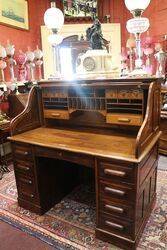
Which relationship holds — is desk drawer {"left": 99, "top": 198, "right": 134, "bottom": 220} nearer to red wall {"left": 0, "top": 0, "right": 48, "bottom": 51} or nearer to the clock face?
the clock face

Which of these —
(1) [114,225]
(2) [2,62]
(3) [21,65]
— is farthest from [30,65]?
(1) [114,225]

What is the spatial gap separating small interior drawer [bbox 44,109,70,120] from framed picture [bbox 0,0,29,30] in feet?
6.82

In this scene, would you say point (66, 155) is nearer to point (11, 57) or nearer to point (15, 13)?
point (11, 57)

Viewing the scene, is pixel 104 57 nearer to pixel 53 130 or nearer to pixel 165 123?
pixel 53 130

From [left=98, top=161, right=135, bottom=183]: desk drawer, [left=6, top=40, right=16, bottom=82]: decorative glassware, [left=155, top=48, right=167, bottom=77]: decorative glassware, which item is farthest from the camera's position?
[left=155, top=48, right=167, bottom=77]: decorative glassware

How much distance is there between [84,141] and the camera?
1.83 metres

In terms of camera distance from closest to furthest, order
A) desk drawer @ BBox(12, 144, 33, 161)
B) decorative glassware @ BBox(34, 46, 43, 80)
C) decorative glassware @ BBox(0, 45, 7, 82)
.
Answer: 1. desk drawer @ BBox(12, 144, 33, 161)
2. decorative glassware @ BBox(0, 45, 7, 82)
3. decorative glassware @ BBox(34, 46, 43, 80)

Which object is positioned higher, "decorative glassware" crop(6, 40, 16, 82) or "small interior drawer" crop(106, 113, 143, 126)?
"decorative glassware" crop(6, 40, 16, 82)

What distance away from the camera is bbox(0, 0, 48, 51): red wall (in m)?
3.54

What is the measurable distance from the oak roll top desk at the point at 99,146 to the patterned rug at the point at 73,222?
79 millimetres

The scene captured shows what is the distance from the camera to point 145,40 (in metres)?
4.49

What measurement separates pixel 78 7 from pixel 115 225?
4.34 m

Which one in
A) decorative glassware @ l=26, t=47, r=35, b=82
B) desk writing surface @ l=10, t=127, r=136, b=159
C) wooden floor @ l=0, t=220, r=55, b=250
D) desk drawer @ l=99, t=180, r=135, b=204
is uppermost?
decorative glassware @ l=26, t=47, r=35, b=82

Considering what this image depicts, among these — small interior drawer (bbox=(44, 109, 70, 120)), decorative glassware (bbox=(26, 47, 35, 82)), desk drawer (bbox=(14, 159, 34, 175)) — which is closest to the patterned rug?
desk drawer (bbox=(14, 159, 34, 175))
